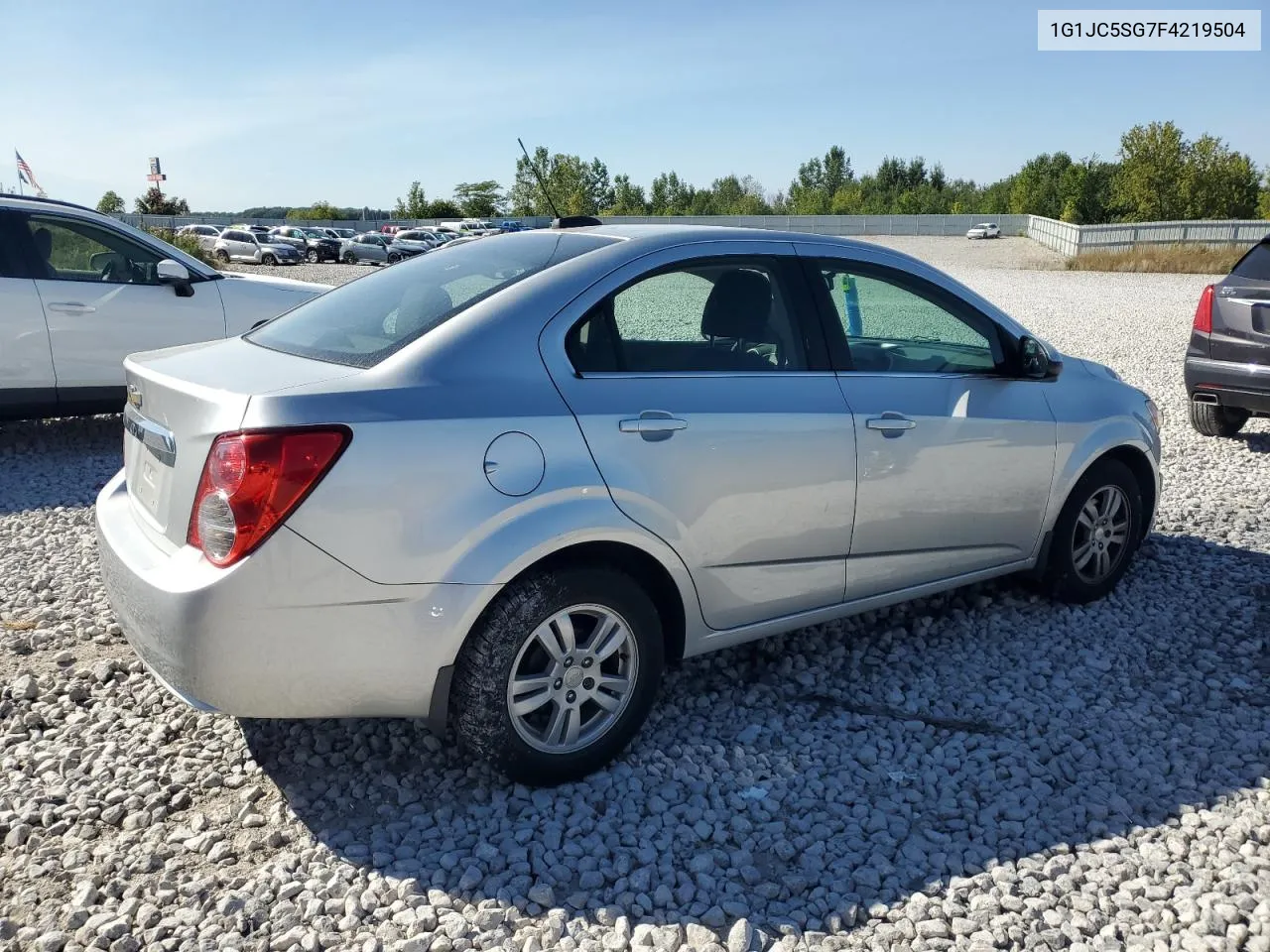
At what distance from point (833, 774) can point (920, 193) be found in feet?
358

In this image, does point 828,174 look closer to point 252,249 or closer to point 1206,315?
point 252,249

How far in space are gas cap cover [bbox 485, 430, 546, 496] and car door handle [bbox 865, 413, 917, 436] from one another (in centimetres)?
139

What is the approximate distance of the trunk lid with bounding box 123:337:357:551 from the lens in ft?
9.50

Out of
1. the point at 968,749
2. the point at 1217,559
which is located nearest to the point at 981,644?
the point at 968,749

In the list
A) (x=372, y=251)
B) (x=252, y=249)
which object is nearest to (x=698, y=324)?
(x=372, y=251)

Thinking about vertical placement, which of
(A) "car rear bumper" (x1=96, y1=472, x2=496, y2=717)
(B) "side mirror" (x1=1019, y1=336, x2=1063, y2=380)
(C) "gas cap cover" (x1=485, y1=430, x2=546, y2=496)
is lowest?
(A) "car rear bumper" (x1=96, y1=472, x2=496, y2=717)

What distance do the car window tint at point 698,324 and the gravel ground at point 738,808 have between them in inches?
51.9

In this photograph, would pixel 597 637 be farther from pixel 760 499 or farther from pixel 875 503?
pixel 875 503

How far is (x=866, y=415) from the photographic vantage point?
3.84 metres

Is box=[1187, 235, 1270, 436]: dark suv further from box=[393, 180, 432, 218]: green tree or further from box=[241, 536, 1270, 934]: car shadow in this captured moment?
box=[393, 180, 432, 218]: green tree

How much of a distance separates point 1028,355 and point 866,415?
1.02 metres

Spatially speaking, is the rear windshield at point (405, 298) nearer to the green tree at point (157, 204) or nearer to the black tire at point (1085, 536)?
the black tire at point (1085, 536)

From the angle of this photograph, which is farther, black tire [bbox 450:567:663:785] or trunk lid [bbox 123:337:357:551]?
black tire [bbox 450:567:663:785]

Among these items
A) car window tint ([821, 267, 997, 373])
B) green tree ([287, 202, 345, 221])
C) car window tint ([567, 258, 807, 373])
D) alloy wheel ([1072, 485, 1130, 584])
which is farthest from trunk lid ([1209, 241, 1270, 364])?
green tree ([287, 202, 345, 221])
